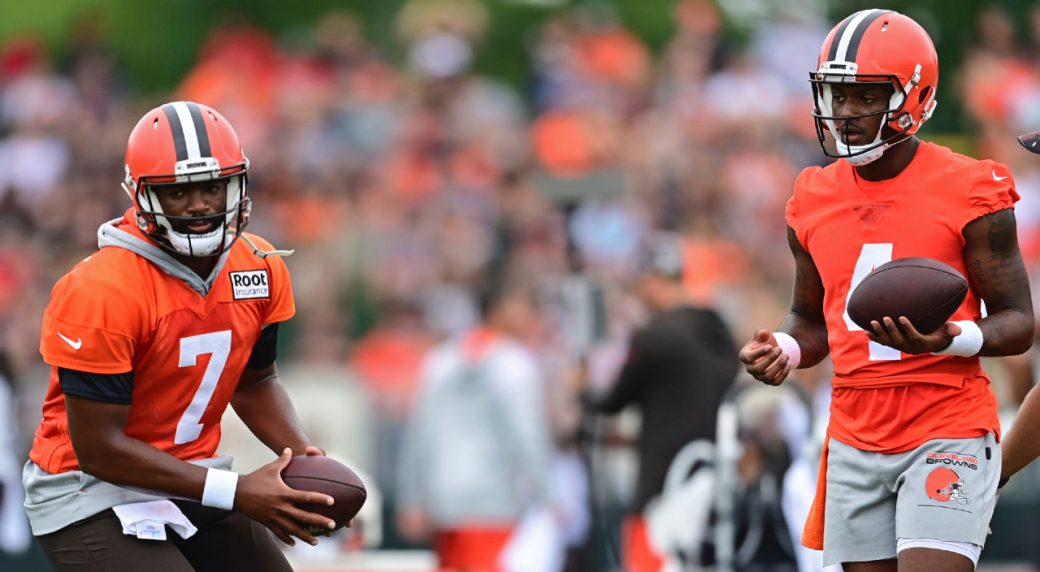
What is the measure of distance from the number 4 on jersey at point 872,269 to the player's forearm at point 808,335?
0.28m

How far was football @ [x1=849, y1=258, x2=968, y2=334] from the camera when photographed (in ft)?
14.5

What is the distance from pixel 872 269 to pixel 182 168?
2061mm

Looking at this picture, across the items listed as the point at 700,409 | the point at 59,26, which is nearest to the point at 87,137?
the point at 59,26

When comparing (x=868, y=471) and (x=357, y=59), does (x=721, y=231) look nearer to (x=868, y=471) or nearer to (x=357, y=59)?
(x=357, y=59)

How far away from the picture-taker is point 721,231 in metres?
12.8

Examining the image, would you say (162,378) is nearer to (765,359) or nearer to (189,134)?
(189,134)

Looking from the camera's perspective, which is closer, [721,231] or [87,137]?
[721,231]

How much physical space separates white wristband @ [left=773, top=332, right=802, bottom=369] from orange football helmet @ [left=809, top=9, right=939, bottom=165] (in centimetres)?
59

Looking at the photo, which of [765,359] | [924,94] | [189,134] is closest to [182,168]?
[189,134]

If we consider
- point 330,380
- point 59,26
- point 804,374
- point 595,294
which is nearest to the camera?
point 804,374

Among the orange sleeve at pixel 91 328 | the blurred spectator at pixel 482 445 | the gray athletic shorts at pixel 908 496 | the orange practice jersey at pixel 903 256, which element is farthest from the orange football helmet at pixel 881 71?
the blurred spectator at pixel 482 445

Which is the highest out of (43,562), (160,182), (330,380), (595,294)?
(160,182)

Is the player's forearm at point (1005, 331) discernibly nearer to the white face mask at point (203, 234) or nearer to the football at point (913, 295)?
the football at point (913, 295)

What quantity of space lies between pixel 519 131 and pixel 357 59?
1.64 meters
